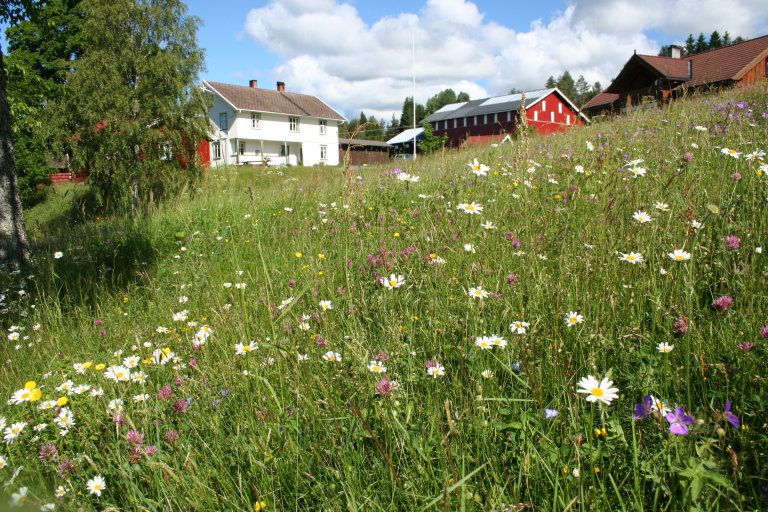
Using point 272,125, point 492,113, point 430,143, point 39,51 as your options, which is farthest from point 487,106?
point 39,51

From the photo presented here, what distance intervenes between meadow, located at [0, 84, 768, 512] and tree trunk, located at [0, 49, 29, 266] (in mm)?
2293

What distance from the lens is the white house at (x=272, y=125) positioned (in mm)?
43406

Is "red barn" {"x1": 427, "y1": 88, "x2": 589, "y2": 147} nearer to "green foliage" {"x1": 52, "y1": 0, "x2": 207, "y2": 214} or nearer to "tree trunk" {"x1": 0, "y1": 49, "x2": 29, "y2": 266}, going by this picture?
"green foliage" {"x1": 52, "y1": 0, "x2": 207, "y2": 214}

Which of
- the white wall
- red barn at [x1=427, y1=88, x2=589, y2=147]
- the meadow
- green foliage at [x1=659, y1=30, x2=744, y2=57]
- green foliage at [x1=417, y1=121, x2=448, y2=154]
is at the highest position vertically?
green foliage at [x1=659, y1=30, x2=744, y2=57]

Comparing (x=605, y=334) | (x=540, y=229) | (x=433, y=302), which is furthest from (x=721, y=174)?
(x=433, y=302)

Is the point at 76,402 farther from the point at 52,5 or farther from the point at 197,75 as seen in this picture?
the point at 52,5

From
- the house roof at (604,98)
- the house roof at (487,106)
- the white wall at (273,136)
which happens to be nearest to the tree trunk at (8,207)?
the house roof at (604,98)

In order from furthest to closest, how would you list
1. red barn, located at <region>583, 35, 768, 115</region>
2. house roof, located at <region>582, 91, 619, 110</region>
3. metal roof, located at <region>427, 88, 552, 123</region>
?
metal roof, located at <region>427, 88, 552, 123</region>, house roof, located at <region>582, 91, 619, 110</region>, red barn, located at <region>583, 35, 768, 115</region>

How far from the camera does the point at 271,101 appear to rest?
46719 millimetres

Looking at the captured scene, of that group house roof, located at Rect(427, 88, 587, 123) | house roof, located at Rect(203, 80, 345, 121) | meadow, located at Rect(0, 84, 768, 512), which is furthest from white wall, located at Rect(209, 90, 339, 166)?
meadow, located at Rect(0, 84, 768, 512)

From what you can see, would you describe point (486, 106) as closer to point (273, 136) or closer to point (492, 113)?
point (492, 113)

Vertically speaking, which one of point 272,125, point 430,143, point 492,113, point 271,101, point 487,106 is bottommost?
point 430,143

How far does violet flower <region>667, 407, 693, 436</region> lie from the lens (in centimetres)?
100

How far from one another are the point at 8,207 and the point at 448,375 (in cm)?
636
